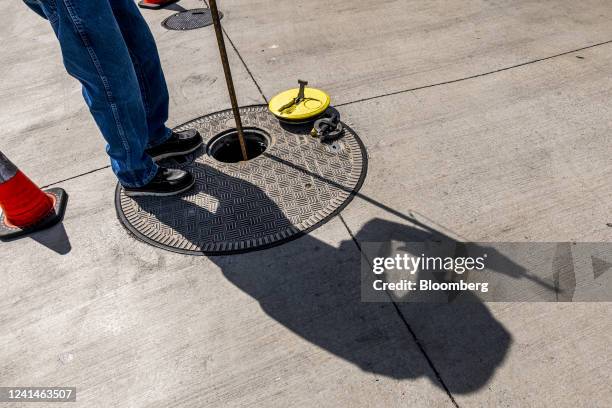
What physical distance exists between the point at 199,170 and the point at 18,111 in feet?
7.38

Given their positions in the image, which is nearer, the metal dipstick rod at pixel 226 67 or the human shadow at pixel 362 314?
the human shadow at pixel 362 314

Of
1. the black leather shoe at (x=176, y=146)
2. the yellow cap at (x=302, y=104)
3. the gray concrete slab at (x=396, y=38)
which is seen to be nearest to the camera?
the black leather shoe at (x=176, y=146)

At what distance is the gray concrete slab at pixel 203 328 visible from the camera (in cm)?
204

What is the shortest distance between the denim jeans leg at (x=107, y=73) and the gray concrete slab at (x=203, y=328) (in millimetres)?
519

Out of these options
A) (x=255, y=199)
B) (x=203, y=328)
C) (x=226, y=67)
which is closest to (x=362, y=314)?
(x=203, y=328)

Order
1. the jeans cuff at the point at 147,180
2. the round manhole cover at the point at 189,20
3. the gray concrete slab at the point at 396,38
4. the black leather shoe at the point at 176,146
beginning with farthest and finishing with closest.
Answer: the round manhole cover at the point at 189,20
the gray concrete slab at the point at 396,38
the black leather shoe at the point at 176,146
the jeans cuff at the point at 147,180

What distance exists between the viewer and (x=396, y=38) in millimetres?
4688

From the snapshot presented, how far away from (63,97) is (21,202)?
5.94 feet

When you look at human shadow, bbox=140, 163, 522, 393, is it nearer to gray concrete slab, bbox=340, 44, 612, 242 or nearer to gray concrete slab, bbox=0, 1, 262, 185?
gray concrete slab, bbox=340, 44, 612, 242

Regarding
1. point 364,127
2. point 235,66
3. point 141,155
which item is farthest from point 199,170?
point 235,66

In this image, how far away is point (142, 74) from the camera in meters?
3.06

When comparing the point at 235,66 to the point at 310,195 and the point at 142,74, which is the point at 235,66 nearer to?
the point at 142,74

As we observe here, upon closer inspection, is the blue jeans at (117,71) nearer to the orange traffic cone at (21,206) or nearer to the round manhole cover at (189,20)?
the orange traffic cone at (21,206)

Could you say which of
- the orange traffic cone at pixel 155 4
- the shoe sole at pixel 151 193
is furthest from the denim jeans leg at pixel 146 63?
the orange traffic cone at pixel 155 4
